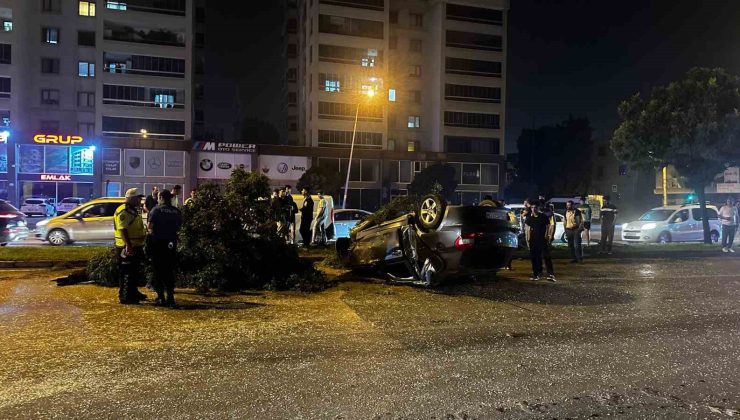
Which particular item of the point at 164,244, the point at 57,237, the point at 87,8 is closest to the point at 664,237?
the point at 164,244

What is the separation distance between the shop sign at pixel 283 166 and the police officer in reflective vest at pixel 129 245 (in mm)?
42762

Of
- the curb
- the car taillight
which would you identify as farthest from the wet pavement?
the curb

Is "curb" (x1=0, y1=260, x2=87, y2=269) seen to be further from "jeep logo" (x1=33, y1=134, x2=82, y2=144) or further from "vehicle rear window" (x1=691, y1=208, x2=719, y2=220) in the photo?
"jeep logo" (x1=33, y1=134, x2=82, y2=144)

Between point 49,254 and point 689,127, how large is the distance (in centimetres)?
1987

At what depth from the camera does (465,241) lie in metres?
8.78

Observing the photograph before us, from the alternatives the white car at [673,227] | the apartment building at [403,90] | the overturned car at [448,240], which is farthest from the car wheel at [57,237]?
the apartment building at [403,90]

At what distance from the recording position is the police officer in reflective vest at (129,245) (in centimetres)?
800

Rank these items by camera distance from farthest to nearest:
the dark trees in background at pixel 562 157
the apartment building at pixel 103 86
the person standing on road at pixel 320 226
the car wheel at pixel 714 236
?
the dark trees in background at pixel 562 157, the apartment building at pixel 103 86, the car wheel at pixel 714 236, the person standing on road at pixel 320 226

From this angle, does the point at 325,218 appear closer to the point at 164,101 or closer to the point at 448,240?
the point at 448,240

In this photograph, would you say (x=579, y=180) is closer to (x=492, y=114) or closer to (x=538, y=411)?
(x=492, y=114)

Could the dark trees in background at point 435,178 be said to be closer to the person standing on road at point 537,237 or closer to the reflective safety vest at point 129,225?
the person standing on road at point 537,237

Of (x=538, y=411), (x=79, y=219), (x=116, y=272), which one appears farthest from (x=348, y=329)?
(x=79, y=219)

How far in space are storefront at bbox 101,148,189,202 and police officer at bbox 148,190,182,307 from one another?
42397mm

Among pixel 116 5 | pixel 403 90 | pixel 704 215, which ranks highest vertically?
pixel 116 5
